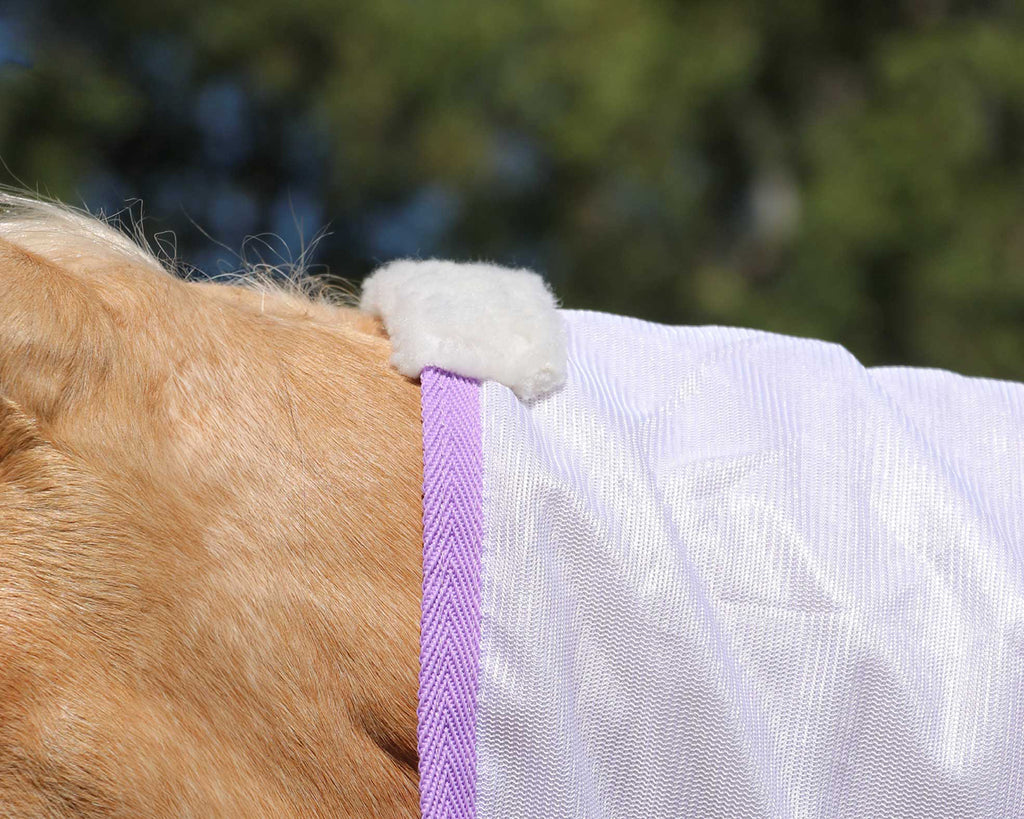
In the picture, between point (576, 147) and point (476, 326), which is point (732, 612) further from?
point (576, 147)

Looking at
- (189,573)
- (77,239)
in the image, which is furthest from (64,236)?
(189,573)

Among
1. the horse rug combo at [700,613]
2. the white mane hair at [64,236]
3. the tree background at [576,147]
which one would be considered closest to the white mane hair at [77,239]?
the white mane hair at [64,236]

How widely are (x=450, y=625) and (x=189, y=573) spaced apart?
14 centimetres

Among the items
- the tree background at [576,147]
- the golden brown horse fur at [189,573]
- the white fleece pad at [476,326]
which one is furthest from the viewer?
the tree background at [576,147]

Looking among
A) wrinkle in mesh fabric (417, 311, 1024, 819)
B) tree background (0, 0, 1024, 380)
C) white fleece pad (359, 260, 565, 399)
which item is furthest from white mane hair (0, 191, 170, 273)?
tree background (0, 0, 1024, 380)

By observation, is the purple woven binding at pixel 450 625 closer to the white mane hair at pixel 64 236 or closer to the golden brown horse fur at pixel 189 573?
the golden brown horse fur at pixel 189 573

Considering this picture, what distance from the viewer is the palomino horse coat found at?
0.56 meters

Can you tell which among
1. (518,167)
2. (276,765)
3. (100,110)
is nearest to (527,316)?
(276,765)

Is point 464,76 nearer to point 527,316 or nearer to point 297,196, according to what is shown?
point 297,196

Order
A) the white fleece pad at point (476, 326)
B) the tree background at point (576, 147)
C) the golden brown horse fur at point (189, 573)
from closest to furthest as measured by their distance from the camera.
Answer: the golden brown horse fur at point (189, 573) → the white fleece pad at point (476, 326) → the tree background at point (576, 147)

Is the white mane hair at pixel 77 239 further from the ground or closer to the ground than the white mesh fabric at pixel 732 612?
further from the ground

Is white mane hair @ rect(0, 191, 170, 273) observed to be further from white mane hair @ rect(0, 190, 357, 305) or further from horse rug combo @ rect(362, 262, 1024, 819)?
horse rug combo @ rect(362, 262, 1024, 819)

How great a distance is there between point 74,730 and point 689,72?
637 centimetres

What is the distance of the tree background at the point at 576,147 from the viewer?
5.19m
